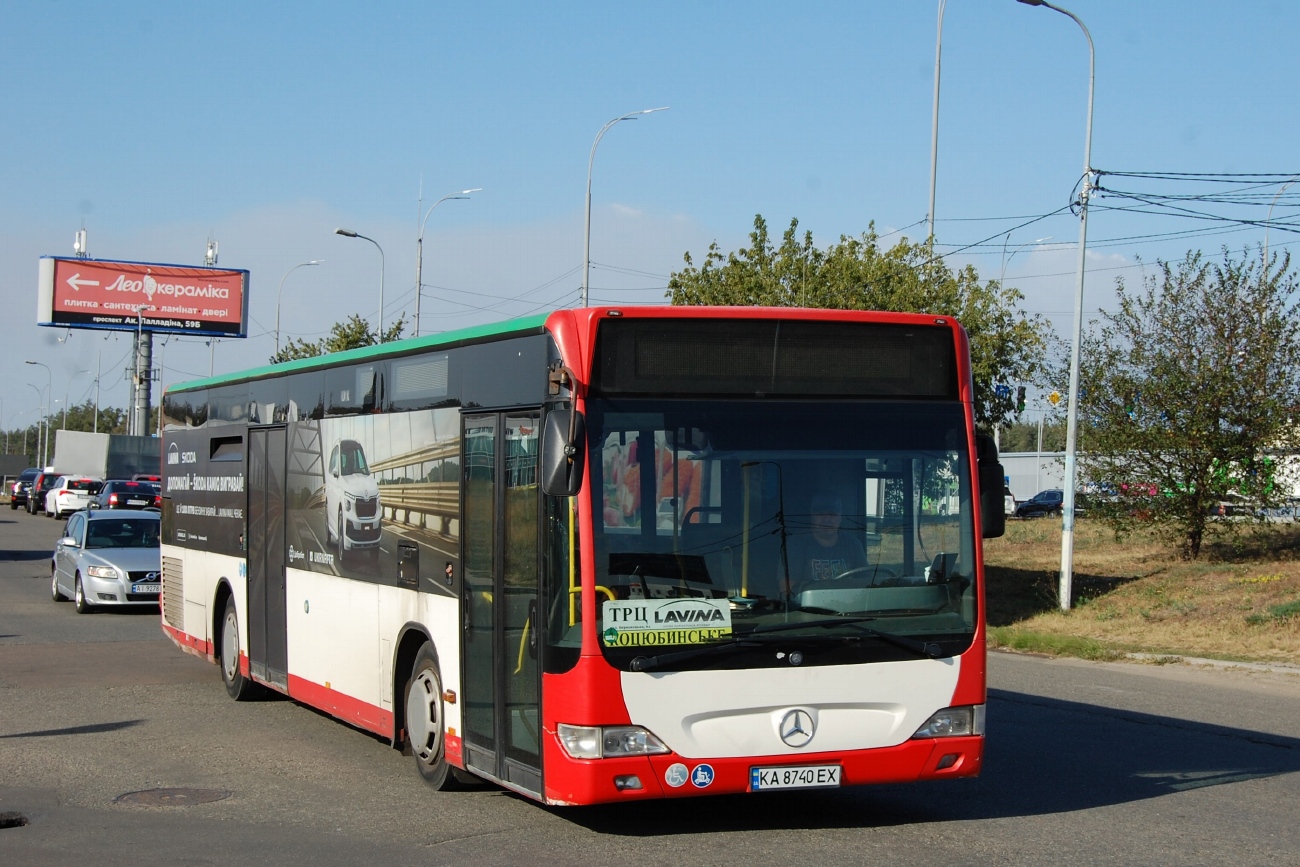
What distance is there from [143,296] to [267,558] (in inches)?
2619

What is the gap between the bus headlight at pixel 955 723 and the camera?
7.34 metres

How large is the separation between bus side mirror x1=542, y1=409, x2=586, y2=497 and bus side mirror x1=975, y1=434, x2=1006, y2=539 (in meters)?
2.22

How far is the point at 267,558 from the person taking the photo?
1201 centimetres

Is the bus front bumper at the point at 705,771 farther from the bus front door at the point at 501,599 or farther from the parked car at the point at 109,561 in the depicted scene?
the parked car at the point at 109,561

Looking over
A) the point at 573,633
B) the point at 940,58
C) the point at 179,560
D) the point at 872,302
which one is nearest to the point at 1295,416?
the point at 872,302

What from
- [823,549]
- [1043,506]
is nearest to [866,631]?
[823,549]

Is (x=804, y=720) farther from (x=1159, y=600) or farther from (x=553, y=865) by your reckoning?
(x=1159, y=600)

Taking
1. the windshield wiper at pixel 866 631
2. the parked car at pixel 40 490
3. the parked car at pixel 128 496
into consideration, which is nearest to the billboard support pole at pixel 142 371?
the parked car at pixel 40 490

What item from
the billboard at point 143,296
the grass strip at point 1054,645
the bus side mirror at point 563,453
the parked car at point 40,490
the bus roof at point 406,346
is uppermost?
the billboard at point 143,296

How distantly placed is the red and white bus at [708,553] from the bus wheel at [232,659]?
4937mm

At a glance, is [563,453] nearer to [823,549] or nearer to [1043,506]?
[823,549]

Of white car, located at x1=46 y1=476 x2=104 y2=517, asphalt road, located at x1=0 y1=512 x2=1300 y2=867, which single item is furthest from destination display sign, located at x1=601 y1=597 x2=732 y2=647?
white car, located at x1=46 y1=476 x2=104 y2=517

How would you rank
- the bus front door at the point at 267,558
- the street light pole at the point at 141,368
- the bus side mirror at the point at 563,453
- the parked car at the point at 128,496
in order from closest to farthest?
the bus side mirror at the point at 563,453 < the bus front door at the point at 267,558 < the parked car at the point at 128,496 < the street light pole at the point at 141,368

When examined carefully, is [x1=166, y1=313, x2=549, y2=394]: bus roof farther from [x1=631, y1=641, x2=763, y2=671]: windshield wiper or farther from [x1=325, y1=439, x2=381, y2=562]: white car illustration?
[x1=631, y1=641, x2=763, y2=671]: windshield wiper
